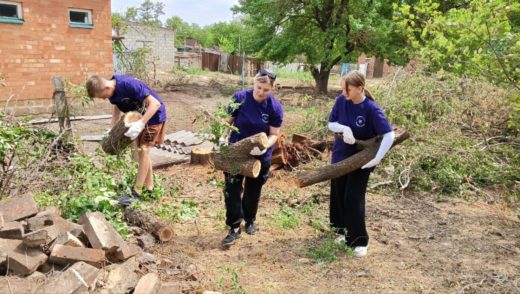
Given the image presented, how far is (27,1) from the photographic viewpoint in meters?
10.0

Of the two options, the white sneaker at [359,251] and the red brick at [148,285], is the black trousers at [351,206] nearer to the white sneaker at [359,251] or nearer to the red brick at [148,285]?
the white sneaker at [359,251]

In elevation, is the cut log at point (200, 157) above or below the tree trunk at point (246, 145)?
below

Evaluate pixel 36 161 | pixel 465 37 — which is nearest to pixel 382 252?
pixel 465 37

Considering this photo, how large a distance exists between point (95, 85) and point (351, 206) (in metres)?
2.72

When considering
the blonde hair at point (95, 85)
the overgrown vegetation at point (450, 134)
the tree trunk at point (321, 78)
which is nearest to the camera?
the blonde hair at point (95, 85)

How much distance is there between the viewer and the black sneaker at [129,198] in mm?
4484

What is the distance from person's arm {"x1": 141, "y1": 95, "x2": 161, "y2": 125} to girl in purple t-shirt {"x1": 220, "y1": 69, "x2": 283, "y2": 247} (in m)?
0.91

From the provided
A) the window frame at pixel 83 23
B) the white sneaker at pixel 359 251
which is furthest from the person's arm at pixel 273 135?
the window frame at pixel 83 23

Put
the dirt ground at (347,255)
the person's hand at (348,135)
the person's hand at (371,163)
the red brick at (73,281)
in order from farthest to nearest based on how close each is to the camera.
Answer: the person's hand at (348,135) → the person's hand at (371,163) → the dirt ground at (347,255) → the red brick at (73,281)

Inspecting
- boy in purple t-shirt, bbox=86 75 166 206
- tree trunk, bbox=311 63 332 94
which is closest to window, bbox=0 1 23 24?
boy in purple t-shirt, bbox=86 75 166 206

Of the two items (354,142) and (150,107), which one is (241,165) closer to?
(354,142)

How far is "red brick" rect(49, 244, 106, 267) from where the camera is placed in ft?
9.75

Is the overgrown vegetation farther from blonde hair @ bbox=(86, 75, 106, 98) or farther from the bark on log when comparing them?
blonde hair @ bbox=(86, 75, 106, 98)

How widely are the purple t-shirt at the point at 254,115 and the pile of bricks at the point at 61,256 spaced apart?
1429 mm
